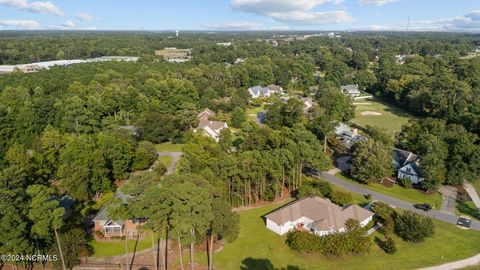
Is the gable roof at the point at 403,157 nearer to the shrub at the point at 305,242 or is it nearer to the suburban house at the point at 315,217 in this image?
the suburban house at the point at 315,217

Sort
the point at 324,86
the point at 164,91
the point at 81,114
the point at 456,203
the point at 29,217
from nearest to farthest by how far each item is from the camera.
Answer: the point at 29,217 < the point at 456,203 < the point at 81,114 < the point at 164,91 < the point at 324,86

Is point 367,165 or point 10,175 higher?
point 10,175

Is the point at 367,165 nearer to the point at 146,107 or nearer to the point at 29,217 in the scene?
the point at 29,217

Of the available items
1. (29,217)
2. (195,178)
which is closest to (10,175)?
(29,217)

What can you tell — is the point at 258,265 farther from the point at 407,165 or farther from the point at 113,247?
the point at 407,165

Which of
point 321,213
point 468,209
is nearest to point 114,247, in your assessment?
point 321,213

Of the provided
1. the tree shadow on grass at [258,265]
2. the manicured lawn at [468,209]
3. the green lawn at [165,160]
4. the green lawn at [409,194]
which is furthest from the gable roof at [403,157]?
the green lawn at [165,160]
